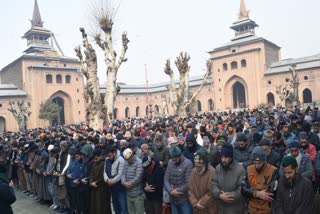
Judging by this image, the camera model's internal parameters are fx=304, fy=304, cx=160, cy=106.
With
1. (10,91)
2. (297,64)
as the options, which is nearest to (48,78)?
(10,91)

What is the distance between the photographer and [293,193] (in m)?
3.27

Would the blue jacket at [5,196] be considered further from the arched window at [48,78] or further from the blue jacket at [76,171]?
the arched window at [48,78]

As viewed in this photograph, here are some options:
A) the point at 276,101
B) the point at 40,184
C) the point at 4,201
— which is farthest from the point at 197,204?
the point at 276,101

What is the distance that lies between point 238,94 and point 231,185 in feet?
147

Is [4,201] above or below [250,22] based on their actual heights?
below

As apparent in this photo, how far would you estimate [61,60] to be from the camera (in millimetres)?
45125

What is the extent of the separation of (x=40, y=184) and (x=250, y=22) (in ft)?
156

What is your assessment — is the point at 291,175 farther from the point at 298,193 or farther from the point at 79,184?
the point at 79,184

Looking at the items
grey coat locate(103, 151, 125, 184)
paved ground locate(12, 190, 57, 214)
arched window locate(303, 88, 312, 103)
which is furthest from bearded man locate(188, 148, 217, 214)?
arched window locate(303, 88, 312, 103)

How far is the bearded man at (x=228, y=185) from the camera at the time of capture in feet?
12.5

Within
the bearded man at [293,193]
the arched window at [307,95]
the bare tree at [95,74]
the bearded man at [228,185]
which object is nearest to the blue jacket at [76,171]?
the bearded man at [228,185]

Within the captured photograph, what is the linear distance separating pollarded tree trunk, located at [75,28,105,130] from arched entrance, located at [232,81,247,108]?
33365 millimetres

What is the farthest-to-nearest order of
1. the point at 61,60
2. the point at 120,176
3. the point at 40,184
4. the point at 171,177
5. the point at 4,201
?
the point at 61,60, the point at 40,184, the point at 120,176, the point at 171,177, the point at 4,201

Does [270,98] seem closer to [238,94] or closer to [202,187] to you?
[238,94]
